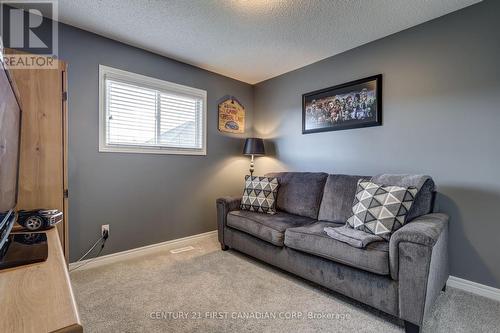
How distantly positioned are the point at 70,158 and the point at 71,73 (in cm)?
82

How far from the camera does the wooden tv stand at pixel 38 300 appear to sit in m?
0.52

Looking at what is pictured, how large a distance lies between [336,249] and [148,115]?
246 cm

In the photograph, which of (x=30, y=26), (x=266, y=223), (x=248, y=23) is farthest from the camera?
(x=266, y=223)

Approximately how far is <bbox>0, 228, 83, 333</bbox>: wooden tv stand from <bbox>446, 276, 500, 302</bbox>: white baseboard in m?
2.69

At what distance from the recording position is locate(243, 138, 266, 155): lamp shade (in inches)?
135

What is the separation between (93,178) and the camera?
2.43 metres

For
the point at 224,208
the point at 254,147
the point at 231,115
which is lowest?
the point at 224,208

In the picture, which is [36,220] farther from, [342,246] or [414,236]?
[414,236]

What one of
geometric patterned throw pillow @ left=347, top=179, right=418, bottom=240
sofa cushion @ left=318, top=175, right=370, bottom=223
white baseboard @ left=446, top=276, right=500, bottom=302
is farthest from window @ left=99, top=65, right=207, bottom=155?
white baseboard @ left=446, top=276, right=500, bottom=302

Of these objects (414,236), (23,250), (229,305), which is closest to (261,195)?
(229,305)

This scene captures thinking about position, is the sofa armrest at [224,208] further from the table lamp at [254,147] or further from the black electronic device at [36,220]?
the black electronic device at [36,220]

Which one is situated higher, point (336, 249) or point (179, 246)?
point (336, 249)

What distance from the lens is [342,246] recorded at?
1.75 metres

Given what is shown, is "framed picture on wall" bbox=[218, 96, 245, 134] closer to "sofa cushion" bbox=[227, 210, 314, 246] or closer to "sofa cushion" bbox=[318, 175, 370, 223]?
"sofa cushion" bbox=[227, 210, 314, 246]
